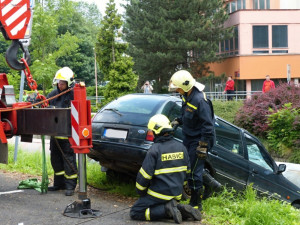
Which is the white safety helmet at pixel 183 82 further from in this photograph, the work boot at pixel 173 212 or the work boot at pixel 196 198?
the work boot at pixel 173 212

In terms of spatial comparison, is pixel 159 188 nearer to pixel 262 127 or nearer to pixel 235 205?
pixel 235 205

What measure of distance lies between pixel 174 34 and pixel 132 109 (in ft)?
83.1

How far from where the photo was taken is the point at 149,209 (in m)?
5.32

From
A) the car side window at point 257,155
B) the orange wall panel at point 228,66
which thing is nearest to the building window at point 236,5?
the orange wall panel at point 228,66

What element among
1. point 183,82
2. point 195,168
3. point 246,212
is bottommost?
point 246,212

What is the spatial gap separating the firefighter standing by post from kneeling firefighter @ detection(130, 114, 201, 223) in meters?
1.64

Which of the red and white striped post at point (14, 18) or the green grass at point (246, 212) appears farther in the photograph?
the red and white striped post at point (14, 18)

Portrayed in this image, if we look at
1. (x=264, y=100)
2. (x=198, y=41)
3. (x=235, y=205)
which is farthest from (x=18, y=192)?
(x=198, y=41)

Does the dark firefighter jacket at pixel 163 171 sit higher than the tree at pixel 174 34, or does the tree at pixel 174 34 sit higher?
the tree at pixel 174 34

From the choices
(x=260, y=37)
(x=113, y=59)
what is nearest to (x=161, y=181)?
(x=113, y=59)

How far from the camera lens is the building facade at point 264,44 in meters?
33.3

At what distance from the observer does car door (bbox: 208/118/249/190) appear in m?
6.66

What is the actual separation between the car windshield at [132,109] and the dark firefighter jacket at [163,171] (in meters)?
1.03

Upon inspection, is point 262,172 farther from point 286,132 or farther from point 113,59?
point 113,59
